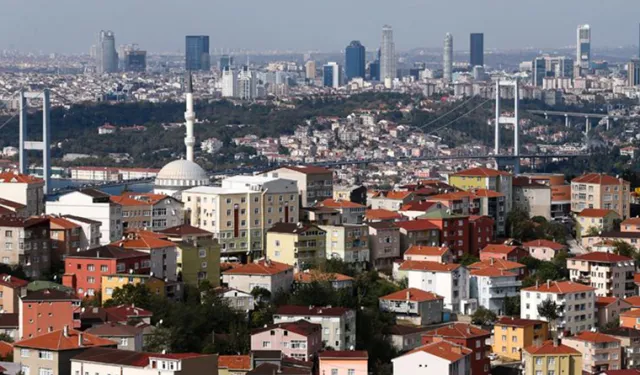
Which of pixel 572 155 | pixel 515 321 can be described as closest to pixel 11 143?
pixel 572 155

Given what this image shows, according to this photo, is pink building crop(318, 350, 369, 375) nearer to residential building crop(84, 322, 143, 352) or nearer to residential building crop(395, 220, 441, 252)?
residential building crop(84, 322, 143, 352)

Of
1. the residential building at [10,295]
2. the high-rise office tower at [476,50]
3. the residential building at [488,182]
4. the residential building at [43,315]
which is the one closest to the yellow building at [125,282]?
the residential building at [10,295]

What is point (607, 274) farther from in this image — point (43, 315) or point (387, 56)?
point (387, 56)

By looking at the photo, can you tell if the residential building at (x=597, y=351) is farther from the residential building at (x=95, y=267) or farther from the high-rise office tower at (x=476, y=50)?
the high-rise office tower at (x=476, y=50)

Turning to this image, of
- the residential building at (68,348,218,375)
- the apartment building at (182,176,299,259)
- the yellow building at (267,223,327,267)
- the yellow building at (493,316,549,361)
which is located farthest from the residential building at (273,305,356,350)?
the apartment building at (182,176,299,259)

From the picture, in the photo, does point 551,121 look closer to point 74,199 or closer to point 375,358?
point 74,199

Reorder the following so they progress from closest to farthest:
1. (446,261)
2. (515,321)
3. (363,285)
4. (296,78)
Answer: (515,321) → (363,285) → (446,261) → (296,78)

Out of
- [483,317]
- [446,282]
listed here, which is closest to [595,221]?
A: [446,282]
